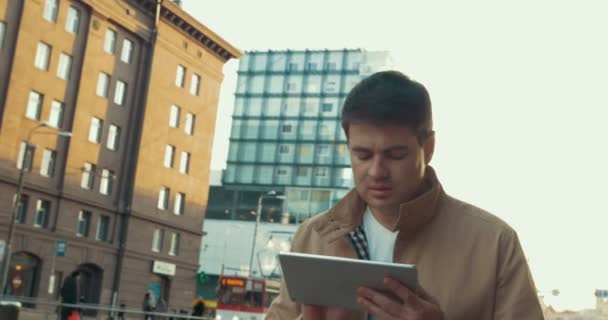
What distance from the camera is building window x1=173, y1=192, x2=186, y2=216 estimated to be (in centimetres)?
4973

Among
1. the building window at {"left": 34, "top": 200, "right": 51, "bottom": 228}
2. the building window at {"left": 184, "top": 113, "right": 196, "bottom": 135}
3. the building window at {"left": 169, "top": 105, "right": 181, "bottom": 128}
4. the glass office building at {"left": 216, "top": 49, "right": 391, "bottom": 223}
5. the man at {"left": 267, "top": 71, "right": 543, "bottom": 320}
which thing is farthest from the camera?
the glass office building at {"left": 216, "top": 49, "right": 391, "bottom": 223}

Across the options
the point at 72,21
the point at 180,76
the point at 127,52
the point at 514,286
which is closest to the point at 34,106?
the point at 72,21

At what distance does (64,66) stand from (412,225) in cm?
4049

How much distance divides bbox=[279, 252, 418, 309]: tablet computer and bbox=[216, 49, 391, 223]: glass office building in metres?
83.2

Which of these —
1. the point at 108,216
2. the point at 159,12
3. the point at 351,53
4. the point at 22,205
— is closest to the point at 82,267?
the point at 108,216

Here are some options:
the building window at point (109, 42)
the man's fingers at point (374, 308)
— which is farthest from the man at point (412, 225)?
the building window at point (109, 42)

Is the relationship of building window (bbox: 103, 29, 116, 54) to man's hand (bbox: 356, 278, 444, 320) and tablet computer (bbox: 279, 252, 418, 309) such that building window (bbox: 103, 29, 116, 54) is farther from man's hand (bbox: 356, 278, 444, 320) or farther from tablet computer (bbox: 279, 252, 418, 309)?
man's hand (bbox: 356, 278, 444, 320)

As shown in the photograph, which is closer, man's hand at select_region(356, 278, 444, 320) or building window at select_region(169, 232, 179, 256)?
man's hand at select_region(356, 278, 444, 320)

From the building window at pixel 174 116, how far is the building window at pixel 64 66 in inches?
353

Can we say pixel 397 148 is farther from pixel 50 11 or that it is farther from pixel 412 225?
pixel 50 11

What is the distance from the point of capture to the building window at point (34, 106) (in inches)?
1509

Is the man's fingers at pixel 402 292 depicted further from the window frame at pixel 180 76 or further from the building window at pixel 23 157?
the window frame at pixel 180 76

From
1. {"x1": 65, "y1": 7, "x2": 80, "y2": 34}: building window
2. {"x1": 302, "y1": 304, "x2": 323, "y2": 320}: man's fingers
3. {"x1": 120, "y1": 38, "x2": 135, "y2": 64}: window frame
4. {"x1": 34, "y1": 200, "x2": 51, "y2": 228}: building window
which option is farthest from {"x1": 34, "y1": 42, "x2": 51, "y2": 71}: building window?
{"x1": 302, "y1": 304, "x2": 323, "y2": 320}: man's fingers

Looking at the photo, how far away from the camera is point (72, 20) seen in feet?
137
